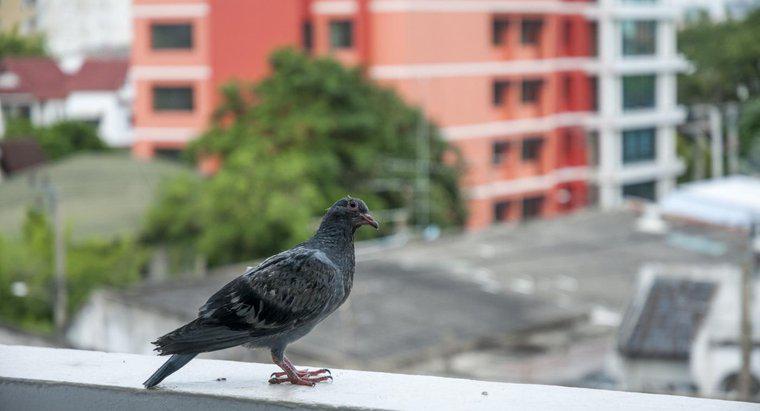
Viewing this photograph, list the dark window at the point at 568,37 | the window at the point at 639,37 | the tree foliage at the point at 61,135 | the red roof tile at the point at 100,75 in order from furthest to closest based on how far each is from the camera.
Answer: the red roof tile at the point at 100,75 → the window at the point at 639,37 → the dark window at the point at 568,37 → the tree foliage at the point at 61,135

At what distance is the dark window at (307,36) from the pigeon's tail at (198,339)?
32385 mm

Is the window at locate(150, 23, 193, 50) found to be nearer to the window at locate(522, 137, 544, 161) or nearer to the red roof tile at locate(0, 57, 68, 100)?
the window at locate(522, 137, 544, 161)

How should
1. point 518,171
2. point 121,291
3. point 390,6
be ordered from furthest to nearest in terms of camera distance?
point 518,171 < point 390,6 < point 121,291

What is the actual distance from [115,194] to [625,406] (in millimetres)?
28982

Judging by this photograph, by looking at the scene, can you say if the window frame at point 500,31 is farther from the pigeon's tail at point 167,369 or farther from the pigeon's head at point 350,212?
the pigeon's tail at point 167,369

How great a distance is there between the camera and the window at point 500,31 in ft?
123

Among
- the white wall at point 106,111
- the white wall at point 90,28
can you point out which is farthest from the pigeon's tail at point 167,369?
the white wall at point 90,28

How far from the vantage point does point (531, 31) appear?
38.5m

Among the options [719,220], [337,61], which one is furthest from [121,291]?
[337,61]

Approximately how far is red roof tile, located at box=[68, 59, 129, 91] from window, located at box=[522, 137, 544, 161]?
19.7m

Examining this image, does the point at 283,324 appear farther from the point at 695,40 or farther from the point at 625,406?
the point at 695,40

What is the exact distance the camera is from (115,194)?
3128 centimetres

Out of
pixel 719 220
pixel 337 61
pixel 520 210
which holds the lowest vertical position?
pixel 520 210

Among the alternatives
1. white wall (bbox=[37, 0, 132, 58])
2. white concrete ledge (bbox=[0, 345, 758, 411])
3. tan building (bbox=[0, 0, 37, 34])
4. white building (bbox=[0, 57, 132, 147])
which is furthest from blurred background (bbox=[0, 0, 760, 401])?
white concrete ledge (bbox=[0, 345, 758, 411])
